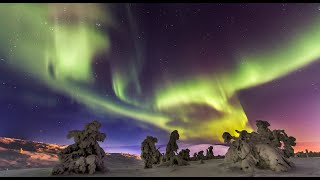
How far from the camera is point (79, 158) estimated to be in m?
16.8

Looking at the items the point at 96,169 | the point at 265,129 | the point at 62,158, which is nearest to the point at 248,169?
the point at 265,129

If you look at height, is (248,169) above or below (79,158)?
below

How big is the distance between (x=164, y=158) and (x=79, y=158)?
8626 mm

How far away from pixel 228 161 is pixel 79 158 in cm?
873

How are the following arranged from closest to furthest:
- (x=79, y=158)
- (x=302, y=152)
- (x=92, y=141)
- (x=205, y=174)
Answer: (x=205, y=174)
(x=79, y=158)
(x=92, y=141)
(x=302, y=152)

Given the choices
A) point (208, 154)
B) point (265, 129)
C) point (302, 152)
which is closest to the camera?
point (265, 129)

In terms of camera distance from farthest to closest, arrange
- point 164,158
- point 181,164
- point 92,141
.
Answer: point 164,158 < point 181,164 < point 92,141

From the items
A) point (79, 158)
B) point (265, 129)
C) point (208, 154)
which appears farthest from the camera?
point (208, 154)

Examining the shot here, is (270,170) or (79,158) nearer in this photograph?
(270,170)

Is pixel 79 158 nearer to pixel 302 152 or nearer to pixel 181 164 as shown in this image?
pixel 181 164

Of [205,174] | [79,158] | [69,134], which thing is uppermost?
[69,134]

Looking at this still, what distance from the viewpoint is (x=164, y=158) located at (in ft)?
77.7

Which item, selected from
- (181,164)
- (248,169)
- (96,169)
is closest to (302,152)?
(181,164)

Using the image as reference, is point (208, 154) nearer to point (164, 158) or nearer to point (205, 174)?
point (164, 158)
